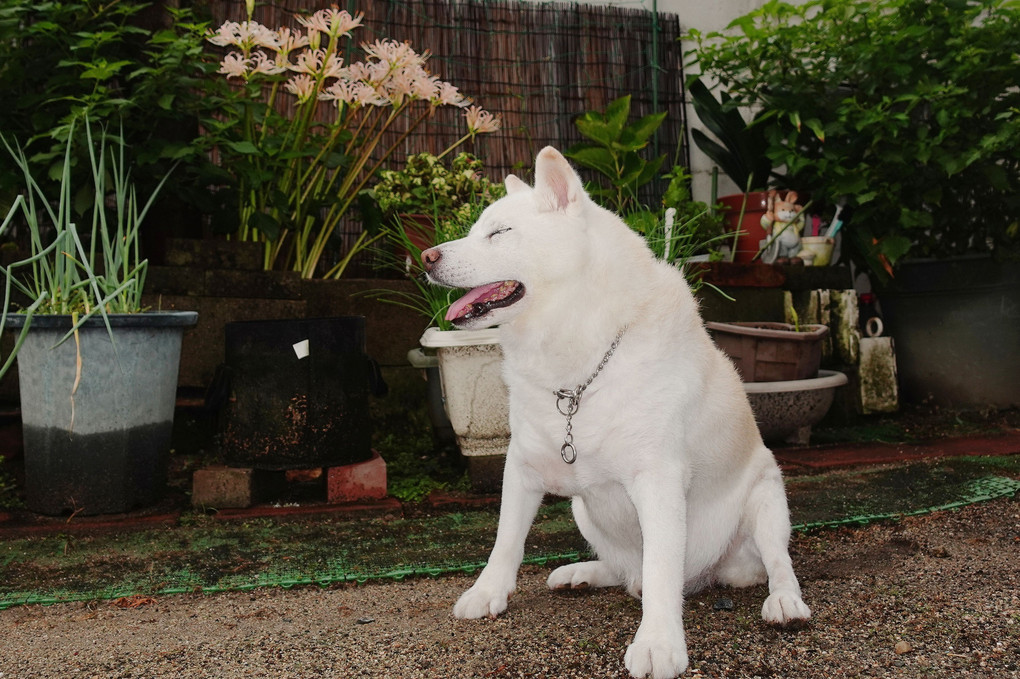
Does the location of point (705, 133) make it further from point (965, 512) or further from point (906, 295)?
point (965, 512)

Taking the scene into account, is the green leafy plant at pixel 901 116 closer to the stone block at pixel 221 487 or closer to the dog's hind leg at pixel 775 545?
the dog's hind leg at pixel 775 545

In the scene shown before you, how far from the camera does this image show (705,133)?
523cm

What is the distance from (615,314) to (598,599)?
72 cm

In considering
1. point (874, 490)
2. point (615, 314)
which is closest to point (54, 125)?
point (615, 314)

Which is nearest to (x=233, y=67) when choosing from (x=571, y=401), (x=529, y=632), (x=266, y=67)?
(x=266, y=67)

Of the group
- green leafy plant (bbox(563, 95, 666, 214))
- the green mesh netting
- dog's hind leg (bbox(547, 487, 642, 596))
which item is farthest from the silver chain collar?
green leafy plant (bbox(563, 95, 666, 214))

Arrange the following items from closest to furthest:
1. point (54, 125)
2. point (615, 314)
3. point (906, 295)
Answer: point (615, 314), point (54, 125), point (906, 295)

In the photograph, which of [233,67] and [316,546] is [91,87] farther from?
[316,546]

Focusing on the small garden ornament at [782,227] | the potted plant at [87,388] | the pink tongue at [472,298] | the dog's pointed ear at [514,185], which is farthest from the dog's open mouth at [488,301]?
the small garden ornament at [782,227]

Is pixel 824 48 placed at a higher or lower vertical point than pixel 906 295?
higher

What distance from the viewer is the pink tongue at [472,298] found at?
1602mm

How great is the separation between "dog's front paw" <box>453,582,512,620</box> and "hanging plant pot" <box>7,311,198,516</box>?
1385mm

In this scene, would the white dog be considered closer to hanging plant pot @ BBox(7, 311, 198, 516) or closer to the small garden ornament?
hanging plant pot @ BBox(7, 311, 198, 516)

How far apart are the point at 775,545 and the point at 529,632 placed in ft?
1.95
